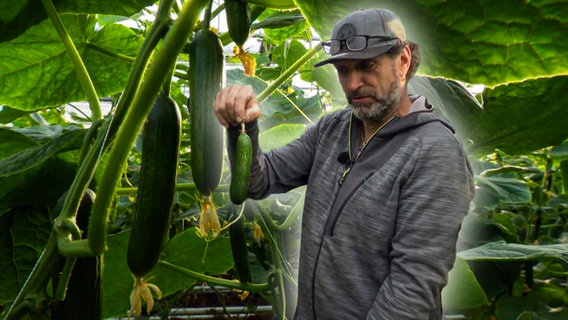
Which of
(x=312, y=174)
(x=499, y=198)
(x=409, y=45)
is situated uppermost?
(x=409, y=45)

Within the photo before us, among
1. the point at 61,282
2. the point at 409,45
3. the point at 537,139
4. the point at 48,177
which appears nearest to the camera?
the point at 61,282

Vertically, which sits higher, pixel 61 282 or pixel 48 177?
pixel 48 177

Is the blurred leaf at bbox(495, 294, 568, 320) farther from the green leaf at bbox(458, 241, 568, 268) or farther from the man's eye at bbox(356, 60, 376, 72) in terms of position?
the man's eye at bbox(356, 60, 376, 72)

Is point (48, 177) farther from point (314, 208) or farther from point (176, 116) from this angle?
point (176, 116)

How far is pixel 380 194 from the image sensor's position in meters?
1.12

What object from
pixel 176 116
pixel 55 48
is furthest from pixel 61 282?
pixel 55 48

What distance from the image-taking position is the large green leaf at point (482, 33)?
0.74m

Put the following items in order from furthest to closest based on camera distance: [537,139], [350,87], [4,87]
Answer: [537,139], [4,87], [350,87]

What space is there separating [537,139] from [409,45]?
0.86 meters

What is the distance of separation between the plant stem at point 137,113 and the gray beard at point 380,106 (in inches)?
19.7

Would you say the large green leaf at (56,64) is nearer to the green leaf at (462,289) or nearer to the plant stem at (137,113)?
the plant stem at (137,113)

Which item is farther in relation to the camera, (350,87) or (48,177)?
(48,177)

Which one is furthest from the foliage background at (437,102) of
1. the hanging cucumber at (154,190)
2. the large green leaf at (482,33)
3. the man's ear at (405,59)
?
the hanging cucumber at (154,190)

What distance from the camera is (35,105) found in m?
1.59
